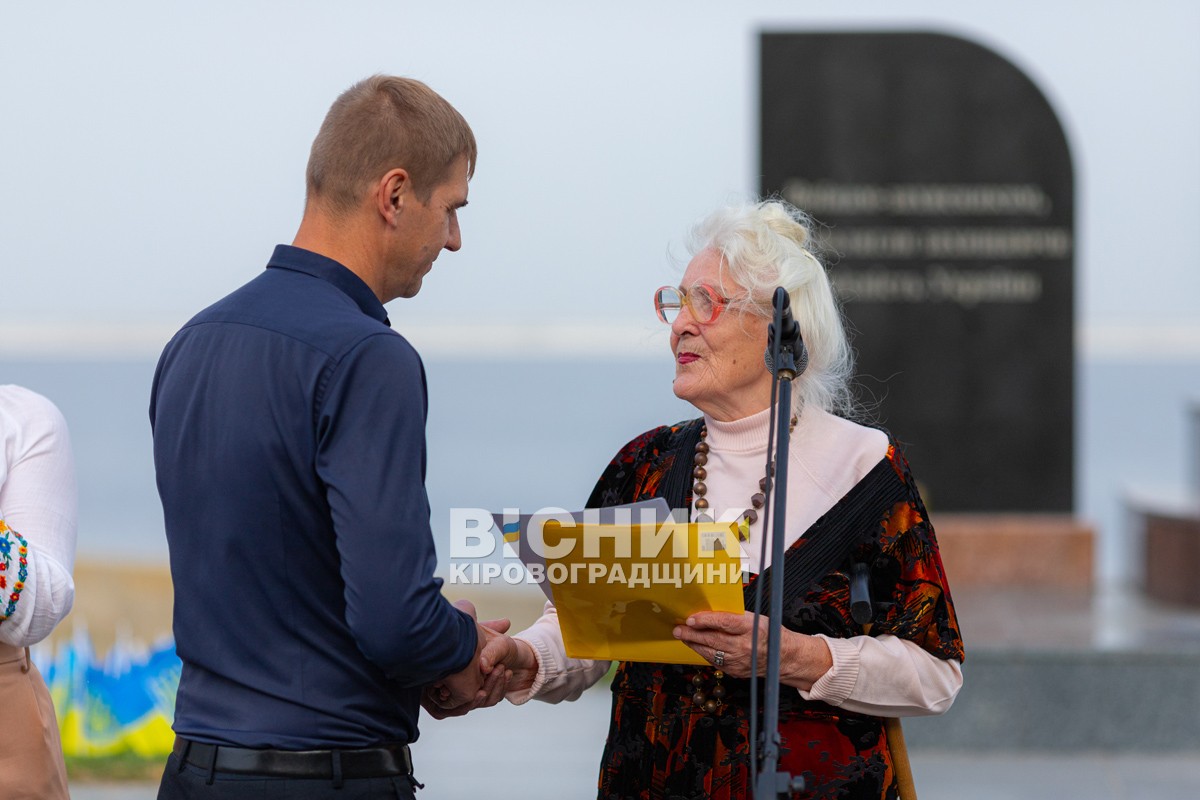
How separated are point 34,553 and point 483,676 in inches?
27.9

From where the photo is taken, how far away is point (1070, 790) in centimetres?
529

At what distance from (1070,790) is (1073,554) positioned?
9.08 feet

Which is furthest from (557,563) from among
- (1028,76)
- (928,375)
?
(1028,76)

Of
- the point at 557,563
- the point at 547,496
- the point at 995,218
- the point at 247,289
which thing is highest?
the point at 995,218

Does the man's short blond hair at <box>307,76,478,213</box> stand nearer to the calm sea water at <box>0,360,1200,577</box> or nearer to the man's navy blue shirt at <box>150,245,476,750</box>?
the man's navy blue shirt at <box>150,245,476,750</box>

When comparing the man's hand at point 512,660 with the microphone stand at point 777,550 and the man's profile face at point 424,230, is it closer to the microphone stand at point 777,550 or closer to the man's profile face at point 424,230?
the microphone stand at point 777,550

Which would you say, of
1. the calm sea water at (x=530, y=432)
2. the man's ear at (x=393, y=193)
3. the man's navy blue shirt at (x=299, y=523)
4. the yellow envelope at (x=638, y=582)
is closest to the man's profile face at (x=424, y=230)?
the man's ear at (x=393, y=193)

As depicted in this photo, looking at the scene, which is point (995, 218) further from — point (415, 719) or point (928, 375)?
point (415, 719)

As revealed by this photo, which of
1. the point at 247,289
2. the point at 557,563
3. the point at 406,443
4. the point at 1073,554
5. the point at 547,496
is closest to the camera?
the point at 406,443

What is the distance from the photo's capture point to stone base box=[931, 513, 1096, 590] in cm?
783

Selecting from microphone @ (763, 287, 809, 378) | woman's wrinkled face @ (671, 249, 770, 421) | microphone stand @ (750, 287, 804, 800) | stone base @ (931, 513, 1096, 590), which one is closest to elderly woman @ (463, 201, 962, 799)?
woman's wrinkled face @ (671, 249, 770, 421)

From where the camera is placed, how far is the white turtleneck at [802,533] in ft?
7.86

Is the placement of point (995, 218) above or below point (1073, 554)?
above

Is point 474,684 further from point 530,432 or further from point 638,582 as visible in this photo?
point 530,432
